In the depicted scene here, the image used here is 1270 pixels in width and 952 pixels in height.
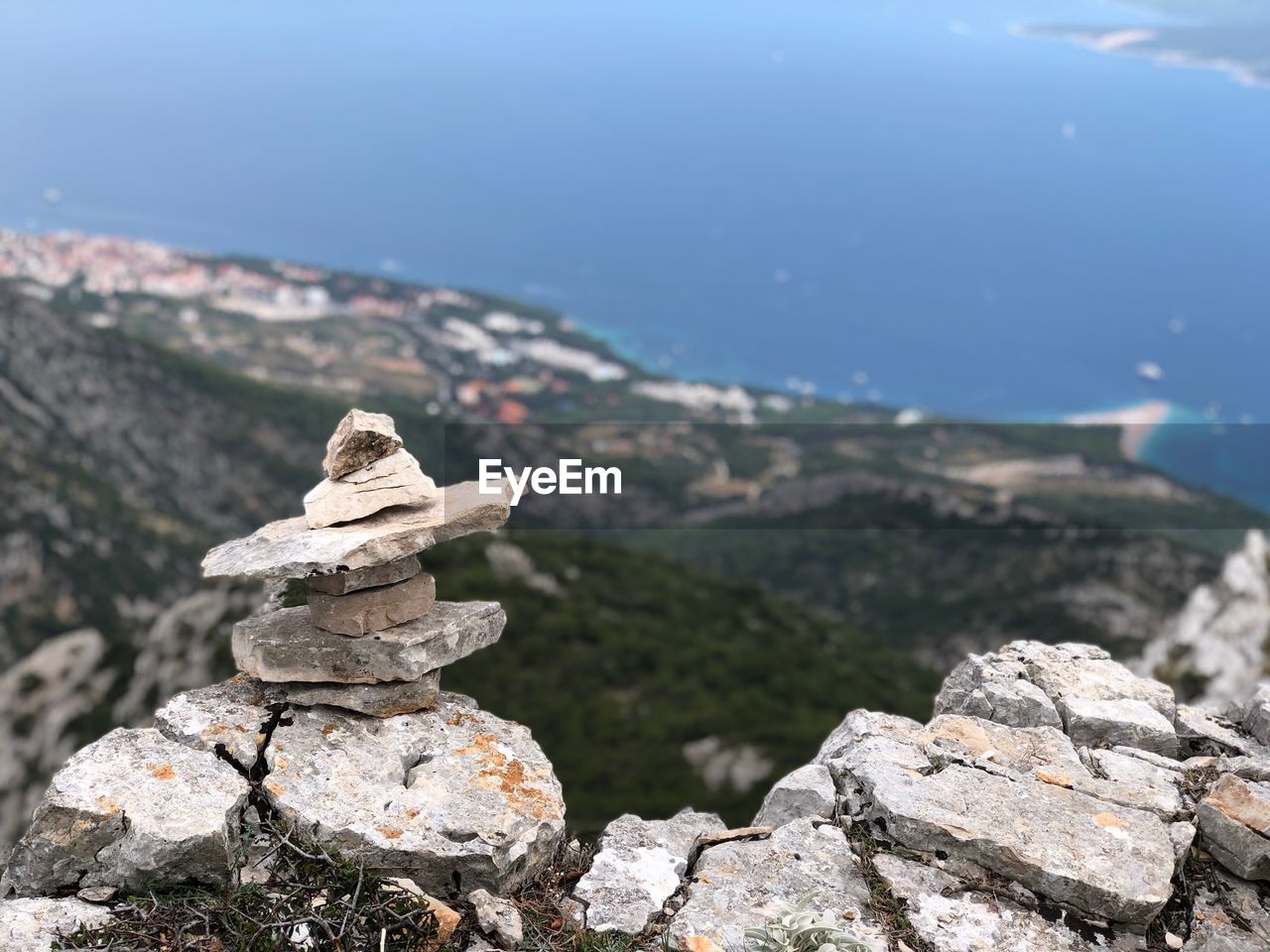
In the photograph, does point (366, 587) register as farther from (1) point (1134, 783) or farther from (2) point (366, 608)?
(1) point (1134, 783)

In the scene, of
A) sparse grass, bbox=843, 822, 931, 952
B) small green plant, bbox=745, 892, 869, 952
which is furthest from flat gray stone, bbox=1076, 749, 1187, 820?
small green plant, bbox=745, 892, 869, 952

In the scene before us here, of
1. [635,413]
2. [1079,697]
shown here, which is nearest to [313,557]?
[1079,697]

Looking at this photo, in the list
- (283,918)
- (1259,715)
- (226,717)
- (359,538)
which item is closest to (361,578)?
(359,538)

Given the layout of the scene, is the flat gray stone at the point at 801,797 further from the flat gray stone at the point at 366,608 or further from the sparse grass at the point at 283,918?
the flat gray stone at the point at 366,608

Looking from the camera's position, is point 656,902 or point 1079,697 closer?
point 656,902

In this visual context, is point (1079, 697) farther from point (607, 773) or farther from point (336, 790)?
point (607, 773)

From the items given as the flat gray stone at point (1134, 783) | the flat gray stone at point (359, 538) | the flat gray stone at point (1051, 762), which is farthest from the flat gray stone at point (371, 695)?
the flat gray stone at point (1134, 783)
